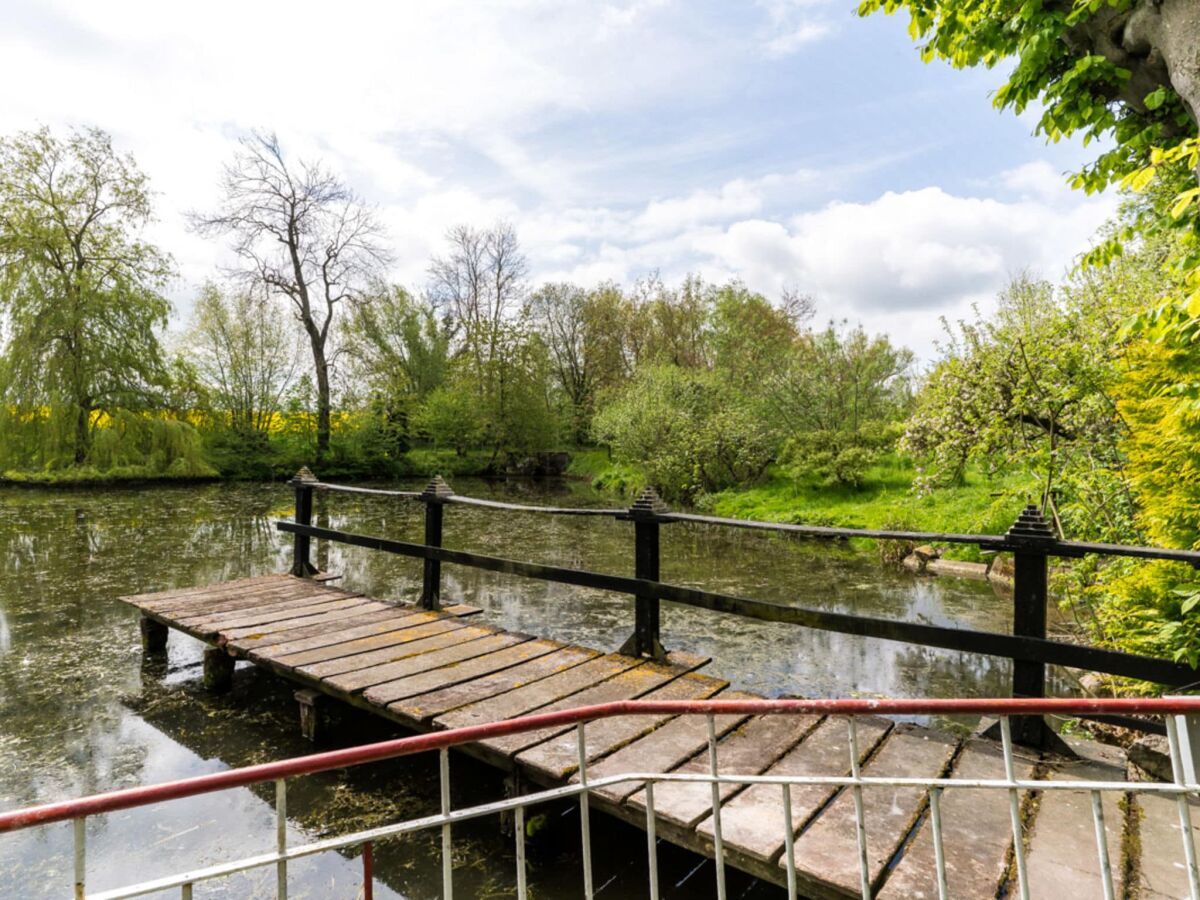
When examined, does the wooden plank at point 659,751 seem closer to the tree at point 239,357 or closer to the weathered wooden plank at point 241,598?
the weathered wooden plank at point 241,598

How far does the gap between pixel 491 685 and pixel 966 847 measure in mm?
2342

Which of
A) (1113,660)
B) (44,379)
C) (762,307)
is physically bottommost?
(1113,660)

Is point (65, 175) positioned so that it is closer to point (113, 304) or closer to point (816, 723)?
point (113, 304)

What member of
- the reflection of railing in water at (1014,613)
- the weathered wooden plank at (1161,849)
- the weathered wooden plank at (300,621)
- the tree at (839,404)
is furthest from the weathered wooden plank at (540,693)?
the tree at (839,404)

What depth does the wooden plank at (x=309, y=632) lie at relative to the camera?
4184 mm

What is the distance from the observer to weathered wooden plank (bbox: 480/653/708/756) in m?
2.79

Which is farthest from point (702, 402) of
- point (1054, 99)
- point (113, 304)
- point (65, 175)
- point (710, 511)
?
point (65, 175)

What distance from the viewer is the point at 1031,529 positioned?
110 inches

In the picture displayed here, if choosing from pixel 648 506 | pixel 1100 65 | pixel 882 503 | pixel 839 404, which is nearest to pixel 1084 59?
pixel 1100 65

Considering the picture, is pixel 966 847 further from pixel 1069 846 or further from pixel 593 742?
pixel 593 742

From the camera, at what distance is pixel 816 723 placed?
3029 mm

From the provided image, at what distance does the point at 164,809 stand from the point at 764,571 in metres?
7.40

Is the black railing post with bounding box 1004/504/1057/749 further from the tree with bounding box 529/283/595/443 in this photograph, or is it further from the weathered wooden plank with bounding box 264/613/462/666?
the tree with bounding box 529/283/595/443

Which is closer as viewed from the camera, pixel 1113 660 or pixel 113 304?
pixel 1113 660
